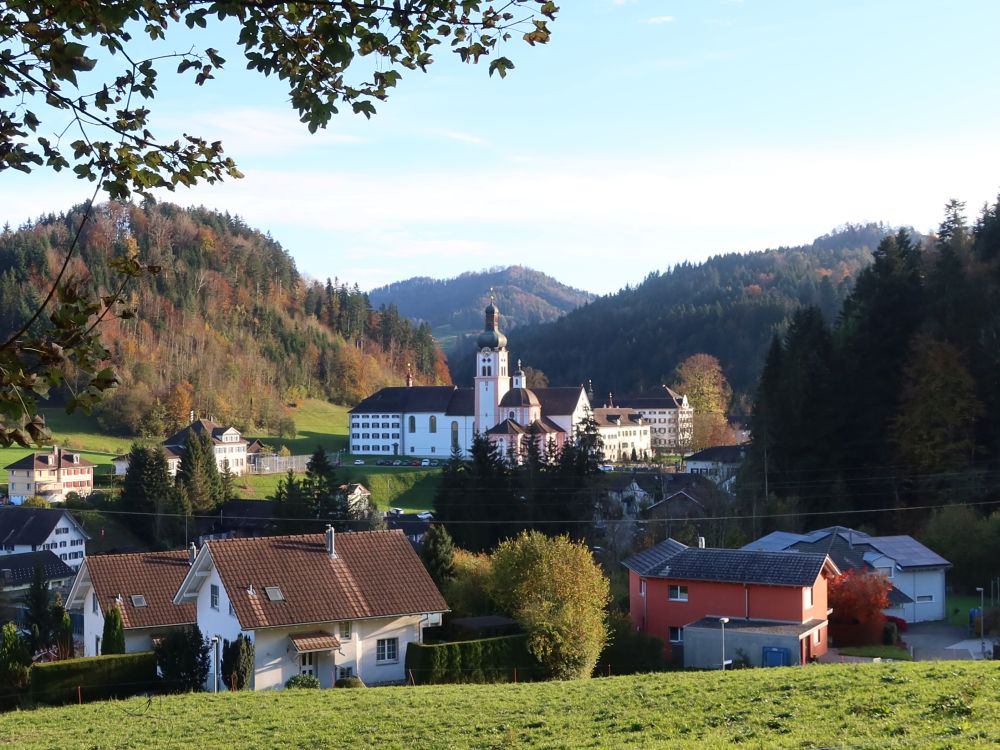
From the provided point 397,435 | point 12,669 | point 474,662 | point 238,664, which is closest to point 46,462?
point 397,435

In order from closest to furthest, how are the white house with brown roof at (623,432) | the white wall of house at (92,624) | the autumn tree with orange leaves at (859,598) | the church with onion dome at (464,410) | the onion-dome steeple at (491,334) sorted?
1. the white wall of house at (92,624)
2. the autumn tree with orange leaves at (859,598)
3. the church with onion dome at (464,410)
4. the onion-dome steeple at (491,334)
5. the white house with brown roof at (623,432)

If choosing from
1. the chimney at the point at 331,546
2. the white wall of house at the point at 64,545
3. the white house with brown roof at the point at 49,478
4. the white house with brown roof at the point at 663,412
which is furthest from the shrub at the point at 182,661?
the white house with brown roof at the point at 663,412

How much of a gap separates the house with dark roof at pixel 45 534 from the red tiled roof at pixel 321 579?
3137 centimetres

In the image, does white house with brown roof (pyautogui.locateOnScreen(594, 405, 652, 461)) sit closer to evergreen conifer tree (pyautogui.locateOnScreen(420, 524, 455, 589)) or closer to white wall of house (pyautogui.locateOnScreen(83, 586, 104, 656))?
evergreen conifer tree (pyautogui.locateOnScreen(420, 524, 455, 589))

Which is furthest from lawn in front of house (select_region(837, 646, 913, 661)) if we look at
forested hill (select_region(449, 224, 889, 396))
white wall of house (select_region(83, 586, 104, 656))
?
forested hill (select_region(449, 224, 889, 396))

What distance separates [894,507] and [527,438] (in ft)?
65.5

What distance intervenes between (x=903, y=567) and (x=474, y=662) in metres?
16.2

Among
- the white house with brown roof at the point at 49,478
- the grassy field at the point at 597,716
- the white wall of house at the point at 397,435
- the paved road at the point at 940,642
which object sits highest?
the white wall of house at the point at 397,435

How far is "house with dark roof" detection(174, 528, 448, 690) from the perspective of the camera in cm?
2341

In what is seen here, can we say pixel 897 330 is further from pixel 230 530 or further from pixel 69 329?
pixel 69 329

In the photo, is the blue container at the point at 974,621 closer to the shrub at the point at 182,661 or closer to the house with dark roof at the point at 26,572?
the shrub at the point at 182,661

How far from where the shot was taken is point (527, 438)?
188 ft

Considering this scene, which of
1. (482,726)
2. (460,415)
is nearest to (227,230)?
(460,415)

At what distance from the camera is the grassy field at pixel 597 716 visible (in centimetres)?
1113
